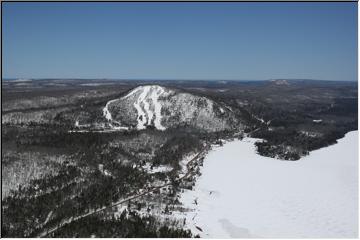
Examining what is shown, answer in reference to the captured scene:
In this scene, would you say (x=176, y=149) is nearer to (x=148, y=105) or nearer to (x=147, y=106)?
(x=147, y=106)

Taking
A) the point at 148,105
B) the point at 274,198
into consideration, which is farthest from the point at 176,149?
the point at 148,105

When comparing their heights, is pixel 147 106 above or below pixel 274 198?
above

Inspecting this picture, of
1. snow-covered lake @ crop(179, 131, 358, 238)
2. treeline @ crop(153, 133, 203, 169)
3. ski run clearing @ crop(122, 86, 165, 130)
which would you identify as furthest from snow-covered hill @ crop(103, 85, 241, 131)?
snow-covered lake @ crop(179, 131, 358, 238)

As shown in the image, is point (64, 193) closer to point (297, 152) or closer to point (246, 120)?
point (297, 152)

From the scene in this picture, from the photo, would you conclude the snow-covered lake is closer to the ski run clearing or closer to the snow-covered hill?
the snow-covered hill

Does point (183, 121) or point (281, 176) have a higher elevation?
point (183, 121)

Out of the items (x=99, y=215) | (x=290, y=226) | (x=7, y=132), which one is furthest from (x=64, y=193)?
(x=7, y=132)

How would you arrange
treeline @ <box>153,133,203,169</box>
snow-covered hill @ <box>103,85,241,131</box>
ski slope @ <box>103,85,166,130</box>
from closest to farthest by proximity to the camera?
1. treeline @ <box>153,133,203,169</box>
2. ski slope @ <box>103,85,166,130</box>
3. snow-covered hill @ <box>103,85,241,131</box>
